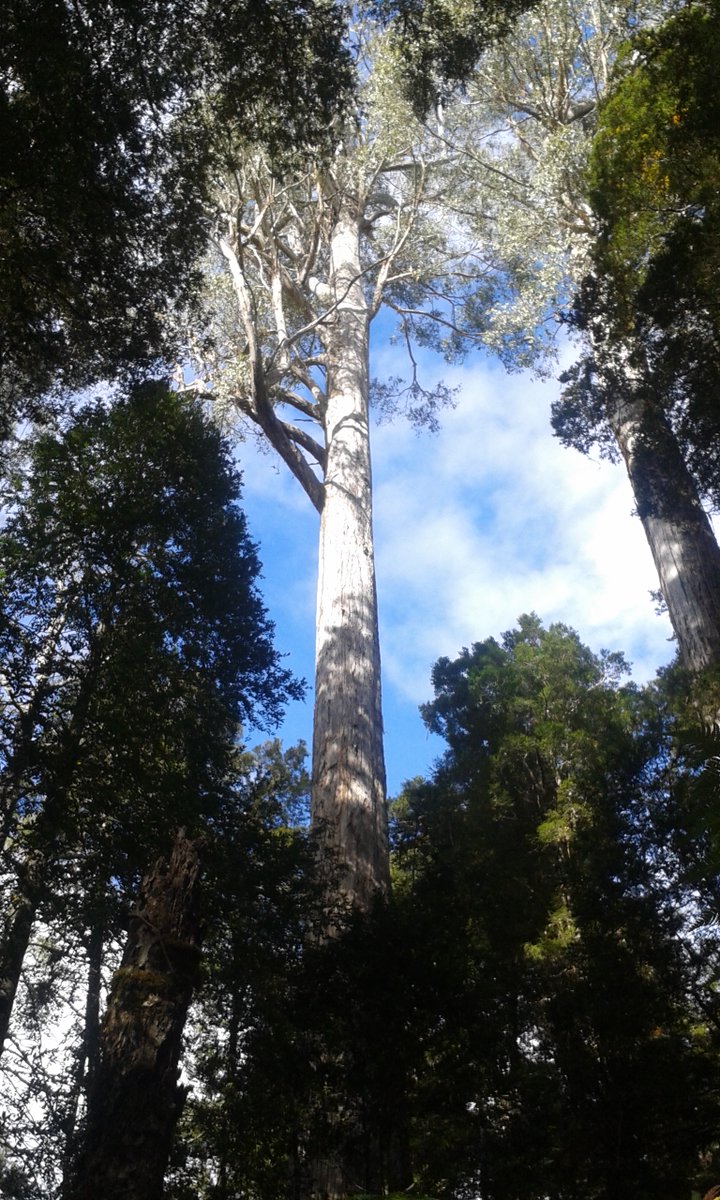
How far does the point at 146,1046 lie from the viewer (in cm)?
452

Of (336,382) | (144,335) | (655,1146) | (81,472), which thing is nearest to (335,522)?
(336,382)

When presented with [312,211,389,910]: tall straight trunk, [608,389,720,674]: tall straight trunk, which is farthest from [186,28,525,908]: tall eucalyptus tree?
[608,389,720,674]: tall straight trunk

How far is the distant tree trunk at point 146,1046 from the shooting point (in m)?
4.10

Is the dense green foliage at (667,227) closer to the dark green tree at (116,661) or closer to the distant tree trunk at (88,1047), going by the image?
the dark green tree at (116,661)

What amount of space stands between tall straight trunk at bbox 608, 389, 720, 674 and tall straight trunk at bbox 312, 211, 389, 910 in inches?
117

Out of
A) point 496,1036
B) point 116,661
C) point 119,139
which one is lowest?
point 496,1036

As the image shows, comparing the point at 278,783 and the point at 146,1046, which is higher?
the point at 278,783

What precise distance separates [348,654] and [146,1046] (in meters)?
5.22

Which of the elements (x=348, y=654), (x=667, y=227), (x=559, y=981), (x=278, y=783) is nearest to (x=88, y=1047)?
(x=278, y=783)

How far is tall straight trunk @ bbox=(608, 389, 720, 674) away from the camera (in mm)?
8578

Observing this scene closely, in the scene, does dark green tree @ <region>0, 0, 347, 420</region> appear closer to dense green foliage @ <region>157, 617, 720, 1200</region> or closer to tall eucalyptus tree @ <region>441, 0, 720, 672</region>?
tall eucalyptus tree @ <region>441, 0, 720, 672</region>

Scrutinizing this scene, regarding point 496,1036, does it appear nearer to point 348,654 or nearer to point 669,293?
point 348,654

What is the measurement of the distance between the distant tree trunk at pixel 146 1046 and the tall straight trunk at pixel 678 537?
5178 mm

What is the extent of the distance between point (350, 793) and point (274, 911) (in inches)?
69.5
